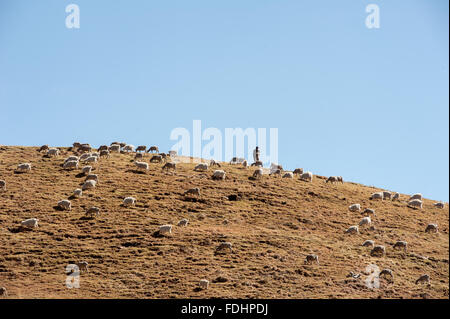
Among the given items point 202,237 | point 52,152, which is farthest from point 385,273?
point 52,152

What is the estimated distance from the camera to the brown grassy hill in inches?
1763

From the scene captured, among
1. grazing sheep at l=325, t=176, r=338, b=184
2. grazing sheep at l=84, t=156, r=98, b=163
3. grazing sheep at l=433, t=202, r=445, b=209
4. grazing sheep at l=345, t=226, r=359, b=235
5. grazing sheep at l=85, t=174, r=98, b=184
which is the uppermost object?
grazing sheep at l=84, t=156, r=98, b=163

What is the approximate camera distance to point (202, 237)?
52.6 metres

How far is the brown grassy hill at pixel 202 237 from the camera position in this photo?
147 ft

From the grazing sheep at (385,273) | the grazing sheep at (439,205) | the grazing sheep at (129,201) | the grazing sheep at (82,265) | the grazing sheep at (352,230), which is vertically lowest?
the grazing sheep at (385,273)

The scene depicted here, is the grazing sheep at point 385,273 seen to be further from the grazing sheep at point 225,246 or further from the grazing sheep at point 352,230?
the grazing sheep at point 225,246

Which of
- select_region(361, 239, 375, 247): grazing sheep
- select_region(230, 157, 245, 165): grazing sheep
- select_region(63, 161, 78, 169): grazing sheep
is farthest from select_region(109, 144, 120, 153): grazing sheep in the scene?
select_region(361, 239, 375, 247): grazing sheep

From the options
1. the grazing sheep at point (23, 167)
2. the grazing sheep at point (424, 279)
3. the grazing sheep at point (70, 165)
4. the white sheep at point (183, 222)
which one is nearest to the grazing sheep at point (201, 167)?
the grazing sheep at point (70, 165)

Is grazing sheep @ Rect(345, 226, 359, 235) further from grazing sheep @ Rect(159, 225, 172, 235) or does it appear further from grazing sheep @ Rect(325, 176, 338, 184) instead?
grazing sheep @ Rect(325, 176, 338, 184)

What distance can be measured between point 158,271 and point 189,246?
4978mm

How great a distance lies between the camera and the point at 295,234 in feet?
185

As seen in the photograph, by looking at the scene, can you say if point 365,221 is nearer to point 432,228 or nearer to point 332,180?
point 432,228
